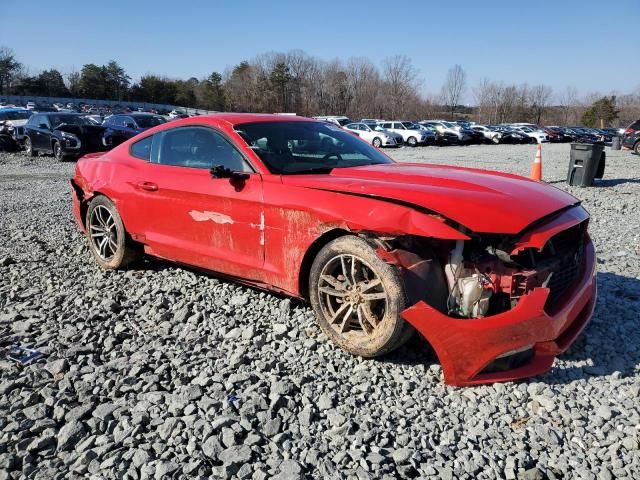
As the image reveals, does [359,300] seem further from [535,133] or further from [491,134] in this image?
[535,133]

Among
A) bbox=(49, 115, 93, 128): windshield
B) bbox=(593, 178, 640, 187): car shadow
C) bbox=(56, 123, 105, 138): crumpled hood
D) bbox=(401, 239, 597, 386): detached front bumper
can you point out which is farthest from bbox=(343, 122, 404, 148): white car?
bbox=(401, 239, 597, 386): detached front bumper

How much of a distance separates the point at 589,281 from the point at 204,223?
270 cm

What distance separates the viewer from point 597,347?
3281 mm

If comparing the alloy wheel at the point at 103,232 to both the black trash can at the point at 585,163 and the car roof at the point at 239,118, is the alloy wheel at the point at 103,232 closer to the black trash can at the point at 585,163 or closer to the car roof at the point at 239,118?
the car roof at the point at 239,118

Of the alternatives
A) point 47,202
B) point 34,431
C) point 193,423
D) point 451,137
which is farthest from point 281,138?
point 451,137

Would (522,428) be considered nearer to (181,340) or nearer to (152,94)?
(181,340)

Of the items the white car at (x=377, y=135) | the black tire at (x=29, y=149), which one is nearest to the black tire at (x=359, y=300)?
the black tire at (x=29, y=149)

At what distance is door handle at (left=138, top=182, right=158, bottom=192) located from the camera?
4207mm

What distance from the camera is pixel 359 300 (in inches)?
120

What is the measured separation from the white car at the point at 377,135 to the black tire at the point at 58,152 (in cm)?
1570

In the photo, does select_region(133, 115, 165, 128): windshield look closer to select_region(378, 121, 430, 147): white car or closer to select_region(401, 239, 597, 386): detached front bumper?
select_region(378, 121, 430, 147): white car

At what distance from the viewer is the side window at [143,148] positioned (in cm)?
453

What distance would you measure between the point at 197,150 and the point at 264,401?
2.21m

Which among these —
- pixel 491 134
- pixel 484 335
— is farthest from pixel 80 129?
pixel 491 134
